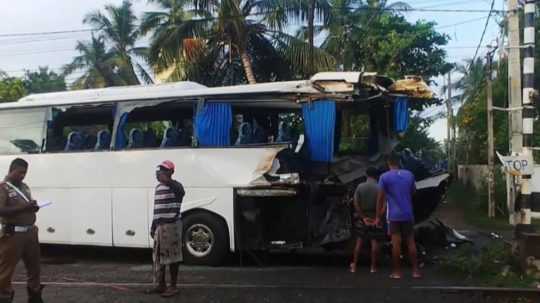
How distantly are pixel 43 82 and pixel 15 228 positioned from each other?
1950 inches

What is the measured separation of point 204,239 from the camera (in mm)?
10633

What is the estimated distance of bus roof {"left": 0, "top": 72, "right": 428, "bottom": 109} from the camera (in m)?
10.0

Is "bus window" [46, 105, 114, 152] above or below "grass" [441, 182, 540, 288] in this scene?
above

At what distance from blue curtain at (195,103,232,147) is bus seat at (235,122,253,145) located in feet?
0.55

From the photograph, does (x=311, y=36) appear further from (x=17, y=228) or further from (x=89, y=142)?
(x=17, y=228)

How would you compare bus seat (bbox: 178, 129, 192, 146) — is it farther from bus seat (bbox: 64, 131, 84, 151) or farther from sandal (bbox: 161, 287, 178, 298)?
sandal (bbox: 161, 287, 178, 298)

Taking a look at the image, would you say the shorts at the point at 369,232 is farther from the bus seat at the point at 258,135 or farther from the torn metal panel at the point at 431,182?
the bus seat at the point at 258,135

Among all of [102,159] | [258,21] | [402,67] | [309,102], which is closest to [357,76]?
[309,102]

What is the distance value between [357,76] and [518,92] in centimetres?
256

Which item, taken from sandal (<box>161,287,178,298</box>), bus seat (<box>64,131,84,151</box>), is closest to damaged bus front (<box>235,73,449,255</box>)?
sandal (<box>161,287,178,298</box>)

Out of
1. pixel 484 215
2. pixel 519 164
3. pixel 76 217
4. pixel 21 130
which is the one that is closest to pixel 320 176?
pixel 519 164

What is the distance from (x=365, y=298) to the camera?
7.88 m

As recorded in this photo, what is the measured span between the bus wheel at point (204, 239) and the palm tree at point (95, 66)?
88.2 feet

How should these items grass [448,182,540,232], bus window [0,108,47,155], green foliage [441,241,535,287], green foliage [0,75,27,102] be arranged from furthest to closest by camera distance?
green foliage [0,75,27,102] < grass [448,182,540,232] < bus window [0,108,47,155] < green foliage [441,241,535,287]
